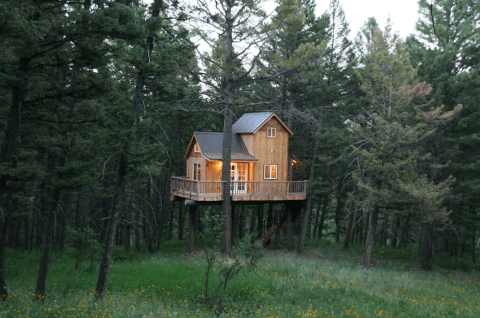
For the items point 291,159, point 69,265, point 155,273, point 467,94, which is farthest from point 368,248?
point 69,265

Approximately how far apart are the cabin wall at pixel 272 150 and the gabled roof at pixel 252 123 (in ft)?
1.00

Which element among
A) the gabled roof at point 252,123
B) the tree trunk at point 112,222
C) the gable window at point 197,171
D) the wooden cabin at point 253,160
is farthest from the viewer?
the gable window at point 197,171

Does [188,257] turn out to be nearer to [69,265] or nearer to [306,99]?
[69,265]

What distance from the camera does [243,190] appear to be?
2111cm

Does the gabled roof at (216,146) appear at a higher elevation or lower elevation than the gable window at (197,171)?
higher

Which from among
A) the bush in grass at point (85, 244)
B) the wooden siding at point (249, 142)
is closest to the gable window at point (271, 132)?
the wooden siding at point (249, 142)

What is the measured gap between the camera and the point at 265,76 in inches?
694

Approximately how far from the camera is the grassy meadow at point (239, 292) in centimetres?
953

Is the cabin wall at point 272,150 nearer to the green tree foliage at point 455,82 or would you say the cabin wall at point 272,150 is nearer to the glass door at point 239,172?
the glass door at point 239,172

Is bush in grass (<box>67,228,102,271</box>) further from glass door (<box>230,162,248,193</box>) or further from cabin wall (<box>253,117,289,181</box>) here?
cabin wall (<box>253,117,289,181</box>)

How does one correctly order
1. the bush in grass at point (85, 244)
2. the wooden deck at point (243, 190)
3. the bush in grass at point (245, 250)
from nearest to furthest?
the bush in grass at point (245, 250) → the bush in grass at point (85, 244) → the wooden deck at point (243, 190)

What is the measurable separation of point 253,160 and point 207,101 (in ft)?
17.6

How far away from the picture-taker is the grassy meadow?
953 centimetres

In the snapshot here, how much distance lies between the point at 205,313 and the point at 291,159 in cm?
1558
